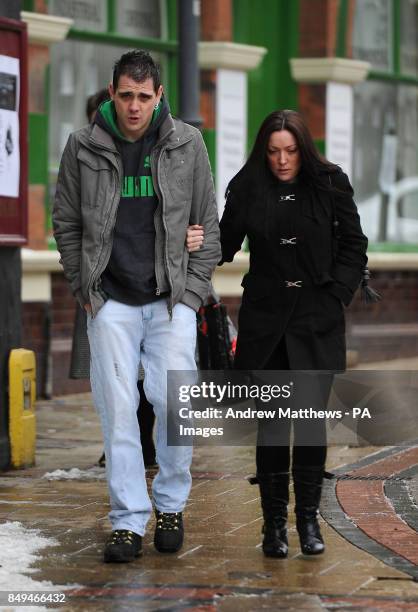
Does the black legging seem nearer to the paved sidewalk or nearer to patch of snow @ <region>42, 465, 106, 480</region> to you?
the paved sidewalk

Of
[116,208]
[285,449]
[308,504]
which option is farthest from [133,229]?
[308,504]

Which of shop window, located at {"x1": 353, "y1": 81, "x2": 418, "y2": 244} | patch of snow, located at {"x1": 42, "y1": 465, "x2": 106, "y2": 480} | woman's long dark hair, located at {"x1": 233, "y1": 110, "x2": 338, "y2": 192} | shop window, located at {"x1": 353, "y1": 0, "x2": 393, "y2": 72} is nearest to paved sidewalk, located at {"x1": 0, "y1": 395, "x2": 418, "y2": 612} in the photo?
patch of snow, located at {"x1": 42, "y1": 465, "x2": 106, "y2": 480}

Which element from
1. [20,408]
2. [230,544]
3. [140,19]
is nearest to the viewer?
[230,544]

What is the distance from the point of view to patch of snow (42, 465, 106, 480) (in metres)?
8.58

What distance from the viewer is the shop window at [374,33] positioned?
16.8 metres

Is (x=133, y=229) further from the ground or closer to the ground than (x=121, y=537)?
further from the ground

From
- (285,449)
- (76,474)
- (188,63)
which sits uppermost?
(188,63)

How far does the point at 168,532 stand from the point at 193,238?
3.91 feet

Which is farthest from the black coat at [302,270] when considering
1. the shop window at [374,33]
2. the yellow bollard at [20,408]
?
the shop window at [374,33]

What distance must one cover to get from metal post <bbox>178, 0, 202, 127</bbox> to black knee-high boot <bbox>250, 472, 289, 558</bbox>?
16.6 feet

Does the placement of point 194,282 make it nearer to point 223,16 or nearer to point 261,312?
point 261,312

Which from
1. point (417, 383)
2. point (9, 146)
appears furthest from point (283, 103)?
point (9, 146)

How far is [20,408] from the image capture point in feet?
29.0

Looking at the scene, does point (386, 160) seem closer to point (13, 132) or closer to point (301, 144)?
point (13, 132)
